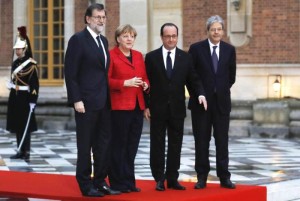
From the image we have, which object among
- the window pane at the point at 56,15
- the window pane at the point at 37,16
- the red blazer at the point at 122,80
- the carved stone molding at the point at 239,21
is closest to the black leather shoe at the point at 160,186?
the red blazer at the point at 122,80

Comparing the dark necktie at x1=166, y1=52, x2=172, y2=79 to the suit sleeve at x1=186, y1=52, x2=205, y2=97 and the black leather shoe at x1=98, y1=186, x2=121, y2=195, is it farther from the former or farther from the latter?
the black leather shoe at x1=98, y1=186, x2=121, y2=195

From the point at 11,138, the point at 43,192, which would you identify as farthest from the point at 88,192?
the point at 11,138

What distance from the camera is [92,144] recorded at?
25.7 ft

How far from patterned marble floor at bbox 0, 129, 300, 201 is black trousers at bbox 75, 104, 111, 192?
1.86 m

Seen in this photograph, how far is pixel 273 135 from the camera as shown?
17250mm

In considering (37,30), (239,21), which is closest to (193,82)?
(239,21)

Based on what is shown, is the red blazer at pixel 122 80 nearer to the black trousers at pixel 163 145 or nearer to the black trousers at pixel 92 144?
the black trousers at pixel 92 144

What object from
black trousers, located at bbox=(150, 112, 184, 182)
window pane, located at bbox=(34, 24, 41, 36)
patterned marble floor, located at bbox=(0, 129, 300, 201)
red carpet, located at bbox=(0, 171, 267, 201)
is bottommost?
patterned marble floor, located at bbox=(0, 129, 300, 201)

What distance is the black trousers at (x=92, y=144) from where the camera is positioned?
25.3ft

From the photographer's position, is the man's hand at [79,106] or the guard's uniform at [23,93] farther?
the guard's uniform at [23,93]

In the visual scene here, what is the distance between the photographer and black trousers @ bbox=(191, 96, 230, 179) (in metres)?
8.37

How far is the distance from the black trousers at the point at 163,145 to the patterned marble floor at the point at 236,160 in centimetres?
110

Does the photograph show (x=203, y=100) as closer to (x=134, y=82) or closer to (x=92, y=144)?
(x=134, y=82)

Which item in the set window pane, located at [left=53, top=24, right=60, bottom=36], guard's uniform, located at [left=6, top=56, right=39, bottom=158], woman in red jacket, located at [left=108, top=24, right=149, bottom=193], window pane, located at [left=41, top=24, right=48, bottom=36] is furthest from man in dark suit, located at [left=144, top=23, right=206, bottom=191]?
window pane, located at [left=41, top=24, right=48, bottom=36]
